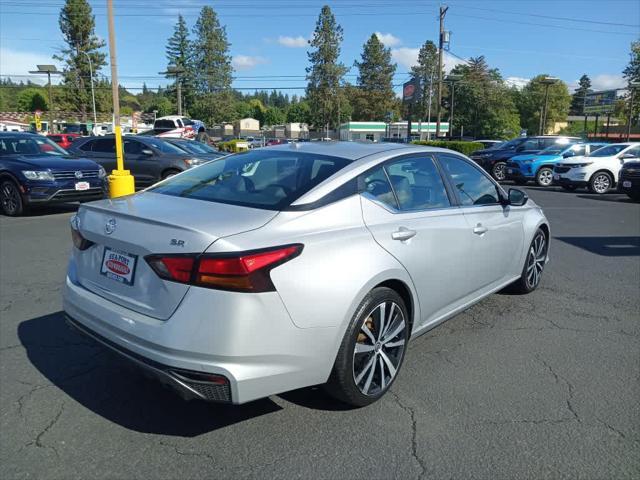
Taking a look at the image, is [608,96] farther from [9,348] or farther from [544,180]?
[9,348]

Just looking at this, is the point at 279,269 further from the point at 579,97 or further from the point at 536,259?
the point at 579,97

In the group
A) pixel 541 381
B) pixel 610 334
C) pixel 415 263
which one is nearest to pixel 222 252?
pixel 415 263

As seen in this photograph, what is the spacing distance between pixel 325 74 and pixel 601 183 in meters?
57.9

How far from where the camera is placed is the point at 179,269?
8.09 feet

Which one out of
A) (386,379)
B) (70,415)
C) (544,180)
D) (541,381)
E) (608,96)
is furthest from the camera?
(608,96)

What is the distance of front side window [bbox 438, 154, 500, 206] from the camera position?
4.13 metres

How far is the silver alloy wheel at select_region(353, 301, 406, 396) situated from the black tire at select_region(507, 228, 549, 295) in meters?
2.42

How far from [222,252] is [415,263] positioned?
55.2 inches

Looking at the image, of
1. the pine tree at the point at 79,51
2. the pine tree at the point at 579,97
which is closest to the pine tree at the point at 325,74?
the pine tree at the point at 79,51

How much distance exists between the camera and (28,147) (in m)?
11.1

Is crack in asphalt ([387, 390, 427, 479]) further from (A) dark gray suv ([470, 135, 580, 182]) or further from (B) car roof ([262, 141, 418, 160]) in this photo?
(A) dark gray suv ([470, 135, 580, 182])

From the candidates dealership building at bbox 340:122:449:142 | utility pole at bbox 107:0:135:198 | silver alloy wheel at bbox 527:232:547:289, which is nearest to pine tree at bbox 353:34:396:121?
dealership building at bbox 340:122:449:142

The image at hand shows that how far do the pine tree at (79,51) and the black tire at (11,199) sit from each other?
2378 inches

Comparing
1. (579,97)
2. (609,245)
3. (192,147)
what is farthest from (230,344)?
(579,97)
